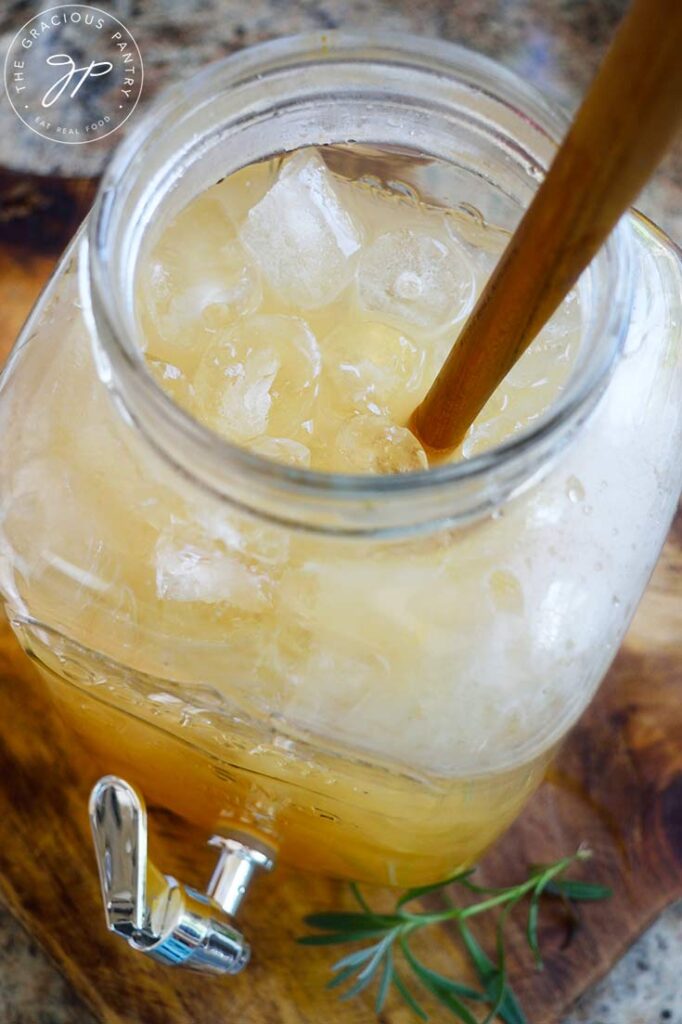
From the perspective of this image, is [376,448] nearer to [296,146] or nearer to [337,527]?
[337,527]

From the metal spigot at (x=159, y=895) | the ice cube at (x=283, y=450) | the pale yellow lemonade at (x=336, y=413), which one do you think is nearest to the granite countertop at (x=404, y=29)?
the metal spigot at (x=159, y=895)

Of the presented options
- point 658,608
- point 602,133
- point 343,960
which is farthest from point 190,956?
point 602,133

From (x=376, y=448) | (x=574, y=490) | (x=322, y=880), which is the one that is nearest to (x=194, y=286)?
(x=376, y=448)

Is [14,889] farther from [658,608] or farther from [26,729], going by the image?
[658,608]

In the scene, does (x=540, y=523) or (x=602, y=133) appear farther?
(x=540, y=523)

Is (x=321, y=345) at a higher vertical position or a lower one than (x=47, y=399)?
higher

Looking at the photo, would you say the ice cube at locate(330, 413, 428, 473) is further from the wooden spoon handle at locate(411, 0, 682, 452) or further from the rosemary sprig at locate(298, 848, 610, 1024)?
the rosemary sprig at locate(298, 848, 610, 1024)

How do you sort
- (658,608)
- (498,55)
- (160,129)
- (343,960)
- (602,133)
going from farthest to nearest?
(498,55)
(658,608)
(343,960)
(160,129)
(602,133)

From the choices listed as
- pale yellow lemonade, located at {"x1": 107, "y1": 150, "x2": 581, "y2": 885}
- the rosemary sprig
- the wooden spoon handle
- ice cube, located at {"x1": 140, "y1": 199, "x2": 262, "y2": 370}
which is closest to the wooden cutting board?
the rosemary sprig
